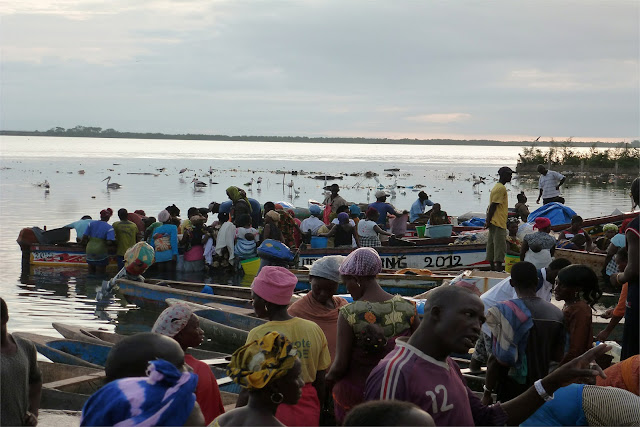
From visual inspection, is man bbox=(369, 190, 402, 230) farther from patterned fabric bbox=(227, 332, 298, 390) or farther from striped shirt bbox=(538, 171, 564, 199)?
patterned fabric bbox=(227, 332, 298, 390)

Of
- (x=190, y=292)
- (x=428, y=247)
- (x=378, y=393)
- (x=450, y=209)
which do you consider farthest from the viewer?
(x=450, y=209)

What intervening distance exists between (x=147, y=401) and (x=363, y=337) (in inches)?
81.5

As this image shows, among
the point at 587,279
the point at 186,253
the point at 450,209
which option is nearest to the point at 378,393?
the point at 587,279

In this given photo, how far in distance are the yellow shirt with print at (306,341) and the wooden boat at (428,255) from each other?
11.5m

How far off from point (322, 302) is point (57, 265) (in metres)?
13.8

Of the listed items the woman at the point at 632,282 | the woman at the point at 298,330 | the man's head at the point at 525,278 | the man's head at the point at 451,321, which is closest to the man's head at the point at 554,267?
the woman at the point at 632,282

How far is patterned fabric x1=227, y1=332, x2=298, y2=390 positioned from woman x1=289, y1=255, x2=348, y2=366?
1995 mm

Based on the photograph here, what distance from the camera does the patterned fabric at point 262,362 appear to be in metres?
3.37

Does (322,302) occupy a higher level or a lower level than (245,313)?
higher

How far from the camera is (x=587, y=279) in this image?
5680mm

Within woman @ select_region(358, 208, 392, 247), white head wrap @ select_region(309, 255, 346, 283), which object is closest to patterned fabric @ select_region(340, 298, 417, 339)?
white head wrap @ select_region(309, 255, 346, 283)

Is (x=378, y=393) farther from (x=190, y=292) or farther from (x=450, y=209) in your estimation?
(x=450, y=209)

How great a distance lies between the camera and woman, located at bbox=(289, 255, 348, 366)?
5.48 m

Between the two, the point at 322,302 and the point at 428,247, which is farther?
the point at 428,247
